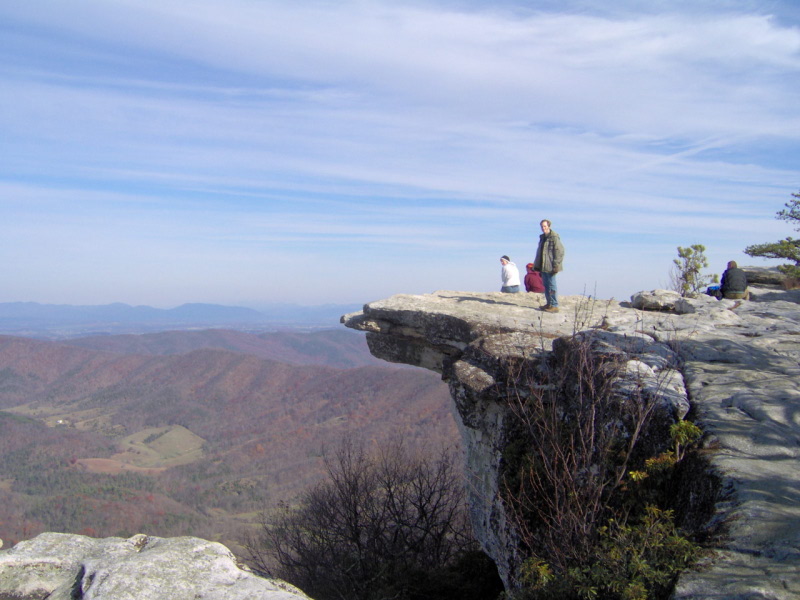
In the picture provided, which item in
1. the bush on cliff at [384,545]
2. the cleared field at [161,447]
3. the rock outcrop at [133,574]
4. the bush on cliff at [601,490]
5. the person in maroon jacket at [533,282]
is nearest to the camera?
the bush on cliff at [601,490]

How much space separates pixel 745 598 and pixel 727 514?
147cm

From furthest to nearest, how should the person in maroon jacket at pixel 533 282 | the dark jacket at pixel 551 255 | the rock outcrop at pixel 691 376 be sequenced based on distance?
the person in maroon jacket at pixel 533 282
the dark jacket at pixel 551 255
the rock outcrop at pixel 691 376

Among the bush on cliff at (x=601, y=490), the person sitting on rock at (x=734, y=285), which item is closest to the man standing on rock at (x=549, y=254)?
the bush on cliff at (x=601, y=490)

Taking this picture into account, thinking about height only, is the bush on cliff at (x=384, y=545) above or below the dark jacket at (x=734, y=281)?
below

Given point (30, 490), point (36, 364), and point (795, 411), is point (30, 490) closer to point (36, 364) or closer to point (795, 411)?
point (795, 411)

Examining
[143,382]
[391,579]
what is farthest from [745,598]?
[143,382]

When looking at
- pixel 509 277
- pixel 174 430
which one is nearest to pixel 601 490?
pixel 509 277

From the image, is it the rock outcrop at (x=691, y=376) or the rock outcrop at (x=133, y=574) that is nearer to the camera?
A: the rock outcrop at (x=691, y=376)

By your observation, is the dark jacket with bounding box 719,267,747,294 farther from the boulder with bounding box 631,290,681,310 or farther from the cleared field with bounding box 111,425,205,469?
the cleared field with bounding box 111,425,205,469

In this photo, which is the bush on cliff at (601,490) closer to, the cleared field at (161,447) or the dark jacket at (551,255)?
the dark jacket at (551,255)

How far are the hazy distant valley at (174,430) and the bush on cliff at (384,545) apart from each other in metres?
13.1

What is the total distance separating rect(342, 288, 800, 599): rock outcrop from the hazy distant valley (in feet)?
74.1

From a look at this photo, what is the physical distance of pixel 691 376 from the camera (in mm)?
9375

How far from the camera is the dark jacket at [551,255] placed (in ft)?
45.4
